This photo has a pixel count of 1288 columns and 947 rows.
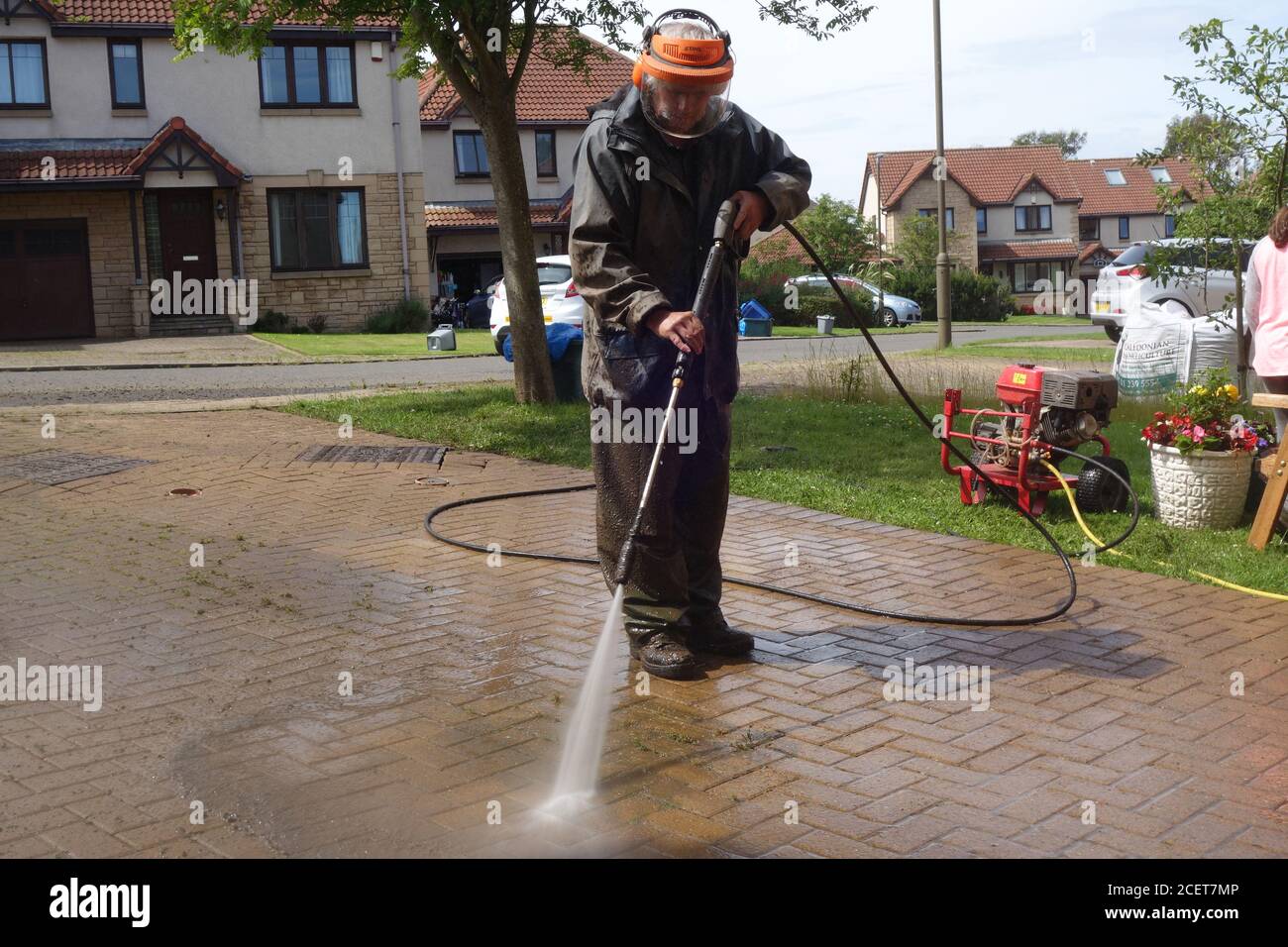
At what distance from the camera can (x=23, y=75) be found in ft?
94.1

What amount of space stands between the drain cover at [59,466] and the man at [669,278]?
211 inches

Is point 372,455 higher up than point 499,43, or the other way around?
point 499,43

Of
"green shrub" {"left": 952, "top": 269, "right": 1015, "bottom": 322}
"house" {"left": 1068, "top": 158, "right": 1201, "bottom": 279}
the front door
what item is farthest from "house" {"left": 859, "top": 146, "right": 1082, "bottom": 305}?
the front door

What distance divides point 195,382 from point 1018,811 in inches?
599

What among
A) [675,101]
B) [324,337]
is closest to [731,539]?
[675,101]

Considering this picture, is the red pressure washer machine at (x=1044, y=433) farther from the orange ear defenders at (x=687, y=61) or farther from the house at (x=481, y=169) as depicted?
the house at (x=481, y=169)

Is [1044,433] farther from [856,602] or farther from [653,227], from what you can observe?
[653,227]

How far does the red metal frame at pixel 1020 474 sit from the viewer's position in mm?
7707
